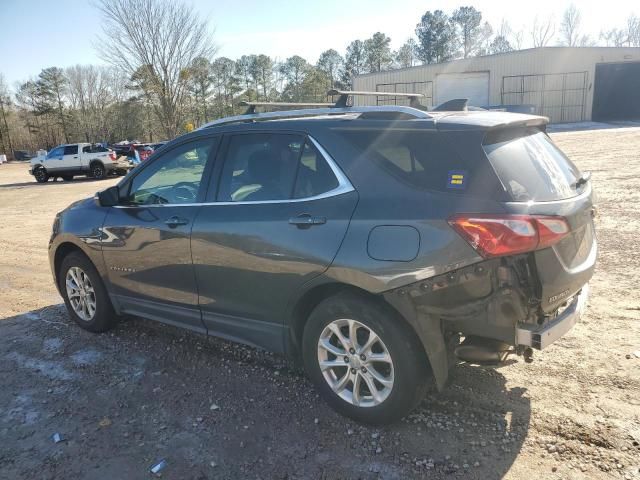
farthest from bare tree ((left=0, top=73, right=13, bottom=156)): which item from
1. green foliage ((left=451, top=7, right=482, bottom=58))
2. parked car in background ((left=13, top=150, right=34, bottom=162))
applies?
green foliage ((left=451, top=7, right=482, bottom=58))

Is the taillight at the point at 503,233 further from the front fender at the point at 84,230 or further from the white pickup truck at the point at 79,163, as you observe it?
the white pickup truck at the point at 79,163

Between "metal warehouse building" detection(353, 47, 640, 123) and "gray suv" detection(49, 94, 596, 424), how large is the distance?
3555 centimetres

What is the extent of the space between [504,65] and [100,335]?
41301 millimetres

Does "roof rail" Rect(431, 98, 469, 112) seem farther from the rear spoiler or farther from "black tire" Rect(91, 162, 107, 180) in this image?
"black tire" Rect(91, 162, 107, 180)

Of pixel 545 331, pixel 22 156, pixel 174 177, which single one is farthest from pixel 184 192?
pixel 22 156

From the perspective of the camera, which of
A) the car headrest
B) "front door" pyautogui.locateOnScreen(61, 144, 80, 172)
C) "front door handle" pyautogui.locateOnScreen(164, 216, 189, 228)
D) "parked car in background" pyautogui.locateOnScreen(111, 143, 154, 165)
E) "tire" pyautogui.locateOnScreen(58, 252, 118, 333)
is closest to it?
the car headrest

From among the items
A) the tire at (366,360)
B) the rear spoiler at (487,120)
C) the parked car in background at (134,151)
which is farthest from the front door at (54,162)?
the rear spoiler at (487,120)

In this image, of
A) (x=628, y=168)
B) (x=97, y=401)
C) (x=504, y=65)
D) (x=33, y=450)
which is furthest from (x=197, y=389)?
(x=504, y=65)

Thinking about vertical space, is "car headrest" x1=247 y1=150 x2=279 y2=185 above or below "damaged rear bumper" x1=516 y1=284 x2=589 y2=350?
above

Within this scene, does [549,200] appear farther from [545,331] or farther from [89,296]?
[89,296]

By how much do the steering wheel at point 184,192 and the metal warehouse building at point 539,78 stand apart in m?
35.2

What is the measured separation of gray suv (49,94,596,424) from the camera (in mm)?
2604

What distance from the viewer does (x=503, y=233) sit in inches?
99.3

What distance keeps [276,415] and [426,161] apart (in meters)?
1.84
